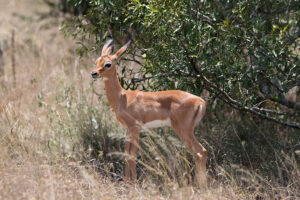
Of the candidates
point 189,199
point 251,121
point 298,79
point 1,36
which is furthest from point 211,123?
point 1,36

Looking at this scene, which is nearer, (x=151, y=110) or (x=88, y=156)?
(x=151, y=110)

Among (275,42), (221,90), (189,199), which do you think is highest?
(275,42)

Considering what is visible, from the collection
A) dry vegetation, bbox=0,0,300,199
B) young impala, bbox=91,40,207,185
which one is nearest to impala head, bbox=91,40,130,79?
young impala, bbox=91,40,207,185

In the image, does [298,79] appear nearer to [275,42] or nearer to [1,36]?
[275,42]

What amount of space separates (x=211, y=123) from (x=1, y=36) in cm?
819

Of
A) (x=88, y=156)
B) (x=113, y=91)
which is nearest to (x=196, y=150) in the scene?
(x=113, y=91)

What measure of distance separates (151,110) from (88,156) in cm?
117

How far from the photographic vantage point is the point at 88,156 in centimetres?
625

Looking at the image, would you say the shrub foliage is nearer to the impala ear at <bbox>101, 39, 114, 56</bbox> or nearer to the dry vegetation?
the impala ear at <bbox>101, 39, 114, 56</bbox>

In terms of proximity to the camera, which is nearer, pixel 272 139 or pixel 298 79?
pixel 298 79

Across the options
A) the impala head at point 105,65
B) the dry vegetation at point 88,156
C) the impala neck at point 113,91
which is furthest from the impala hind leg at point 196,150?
the impala head at point 105,65

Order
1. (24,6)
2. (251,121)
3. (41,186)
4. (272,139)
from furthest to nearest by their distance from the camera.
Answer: (24,6), (251,121), (272,139), (41,186)

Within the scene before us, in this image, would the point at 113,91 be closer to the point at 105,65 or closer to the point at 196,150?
the point at 105,65

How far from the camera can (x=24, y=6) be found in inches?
653
